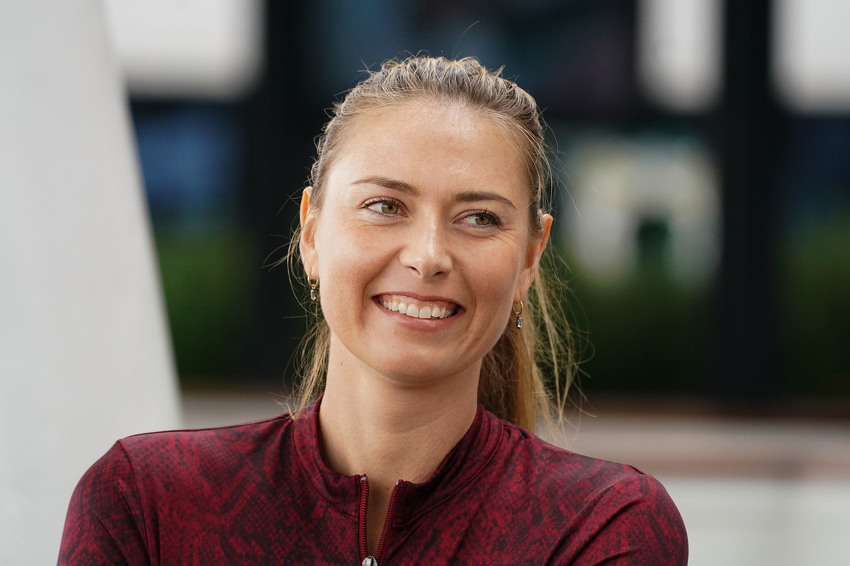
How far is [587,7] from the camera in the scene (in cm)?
636

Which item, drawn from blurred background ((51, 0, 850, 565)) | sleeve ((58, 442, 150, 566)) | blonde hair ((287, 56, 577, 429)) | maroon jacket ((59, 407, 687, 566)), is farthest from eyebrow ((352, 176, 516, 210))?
blurred background ((51, 0, 850, 565))

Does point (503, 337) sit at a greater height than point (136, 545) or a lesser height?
greater

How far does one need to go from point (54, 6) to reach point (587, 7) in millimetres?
4993

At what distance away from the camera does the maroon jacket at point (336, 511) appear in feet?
4.54

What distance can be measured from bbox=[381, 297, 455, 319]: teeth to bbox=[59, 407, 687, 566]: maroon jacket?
216mm

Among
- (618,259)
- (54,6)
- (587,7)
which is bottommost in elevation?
(618,259)

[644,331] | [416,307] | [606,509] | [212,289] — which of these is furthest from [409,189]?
[644,331]

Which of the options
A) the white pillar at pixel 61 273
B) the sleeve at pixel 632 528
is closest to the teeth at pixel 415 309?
the sleeve at pixel 632 528

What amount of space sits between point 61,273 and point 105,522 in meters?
0.57

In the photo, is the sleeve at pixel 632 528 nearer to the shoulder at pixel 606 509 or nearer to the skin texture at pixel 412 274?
the shoulder at pixel 606 509

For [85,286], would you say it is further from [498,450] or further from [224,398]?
[224,398]

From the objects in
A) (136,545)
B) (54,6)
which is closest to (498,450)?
(136,545)

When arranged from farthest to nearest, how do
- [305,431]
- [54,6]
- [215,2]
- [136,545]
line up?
1. [215,2]
2. [54,6]
3. [305,431]
4. [136,545]

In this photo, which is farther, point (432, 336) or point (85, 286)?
point (85, 286)
